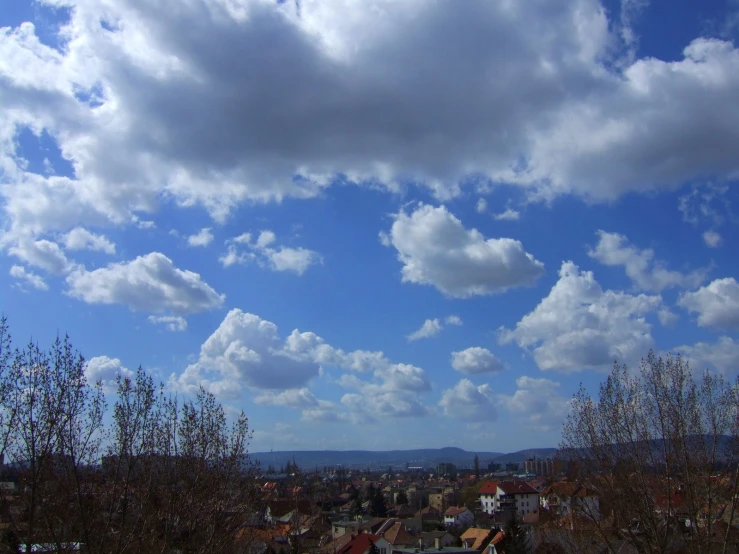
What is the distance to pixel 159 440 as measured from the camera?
24141mm

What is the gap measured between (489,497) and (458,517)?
17.3m

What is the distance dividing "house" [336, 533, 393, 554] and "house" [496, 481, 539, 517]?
43.6 m

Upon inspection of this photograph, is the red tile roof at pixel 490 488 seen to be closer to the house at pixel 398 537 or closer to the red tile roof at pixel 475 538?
the red tile roof at pixel 475 538

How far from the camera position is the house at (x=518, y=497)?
109 m

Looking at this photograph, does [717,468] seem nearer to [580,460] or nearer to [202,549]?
[580,460]

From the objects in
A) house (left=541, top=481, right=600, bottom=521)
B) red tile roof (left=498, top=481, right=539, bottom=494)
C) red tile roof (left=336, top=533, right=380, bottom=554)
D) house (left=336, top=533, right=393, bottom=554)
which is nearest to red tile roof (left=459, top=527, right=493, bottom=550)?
house (left=336, top=533, right=393, bottom=554)

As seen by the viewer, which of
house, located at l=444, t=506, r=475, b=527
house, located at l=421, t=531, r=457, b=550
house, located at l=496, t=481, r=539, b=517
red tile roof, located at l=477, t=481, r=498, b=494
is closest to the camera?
house, located at l=421, t=531, r=457, b=550

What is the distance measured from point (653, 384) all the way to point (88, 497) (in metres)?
21.5

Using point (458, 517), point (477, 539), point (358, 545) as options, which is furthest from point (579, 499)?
point (458, 517)

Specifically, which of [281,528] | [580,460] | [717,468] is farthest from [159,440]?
[281,528]

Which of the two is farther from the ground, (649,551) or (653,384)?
(653,384)

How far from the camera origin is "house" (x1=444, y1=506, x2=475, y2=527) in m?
102

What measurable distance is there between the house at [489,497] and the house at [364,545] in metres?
50.2

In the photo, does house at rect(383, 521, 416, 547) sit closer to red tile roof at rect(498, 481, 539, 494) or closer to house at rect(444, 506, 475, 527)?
house at rect(444, 506, 475, 527)
